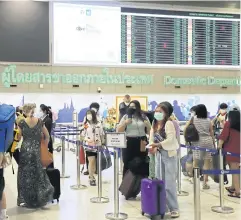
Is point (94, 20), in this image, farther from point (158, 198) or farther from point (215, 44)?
point (158, 198)

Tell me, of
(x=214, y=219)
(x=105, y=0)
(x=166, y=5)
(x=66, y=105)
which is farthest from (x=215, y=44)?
(x=214, y=219)

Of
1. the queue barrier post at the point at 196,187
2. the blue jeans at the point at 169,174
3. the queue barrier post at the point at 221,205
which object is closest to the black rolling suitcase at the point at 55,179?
the blue jeans at the point at 169,174

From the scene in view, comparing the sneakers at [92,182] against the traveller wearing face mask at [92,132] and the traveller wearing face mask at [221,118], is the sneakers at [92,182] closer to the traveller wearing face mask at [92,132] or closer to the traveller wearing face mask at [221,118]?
the traveller wearing face mask at [92,132]

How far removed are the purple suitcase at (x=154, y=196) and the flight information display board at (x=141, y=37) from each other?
25.4 ft

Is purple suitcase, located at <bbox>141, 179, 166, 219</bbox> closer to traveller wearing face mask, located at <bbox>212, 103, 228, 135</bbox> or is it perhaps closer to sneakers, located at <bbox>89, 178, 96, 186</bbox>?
sneakers, located at <bbox>89, 178, 96, 186</bbox>

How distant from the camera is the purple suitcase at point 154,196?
4930mm

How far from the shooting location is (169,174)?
5102mm

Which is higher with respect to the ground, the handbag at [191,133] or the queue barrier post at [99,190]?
the handbag at [191,133]

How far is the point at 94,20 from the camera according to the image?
40.1 feet

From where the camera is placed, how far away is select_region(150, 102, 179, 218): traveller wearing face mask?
503 cm

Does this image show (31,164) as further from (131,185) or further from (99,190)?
(131,185)

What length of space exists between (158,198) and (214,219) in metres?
0.78

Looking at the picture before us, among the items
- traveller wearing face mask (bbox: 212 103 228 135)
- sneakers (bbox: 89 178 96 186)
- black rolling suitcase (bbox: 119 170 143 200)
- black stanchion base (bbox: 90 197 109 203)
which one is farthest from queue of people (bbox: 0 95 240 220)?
traveller wearing face mask (bbox: 212 103 228 135)

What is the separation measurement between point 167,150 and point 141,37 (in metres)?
8.21
